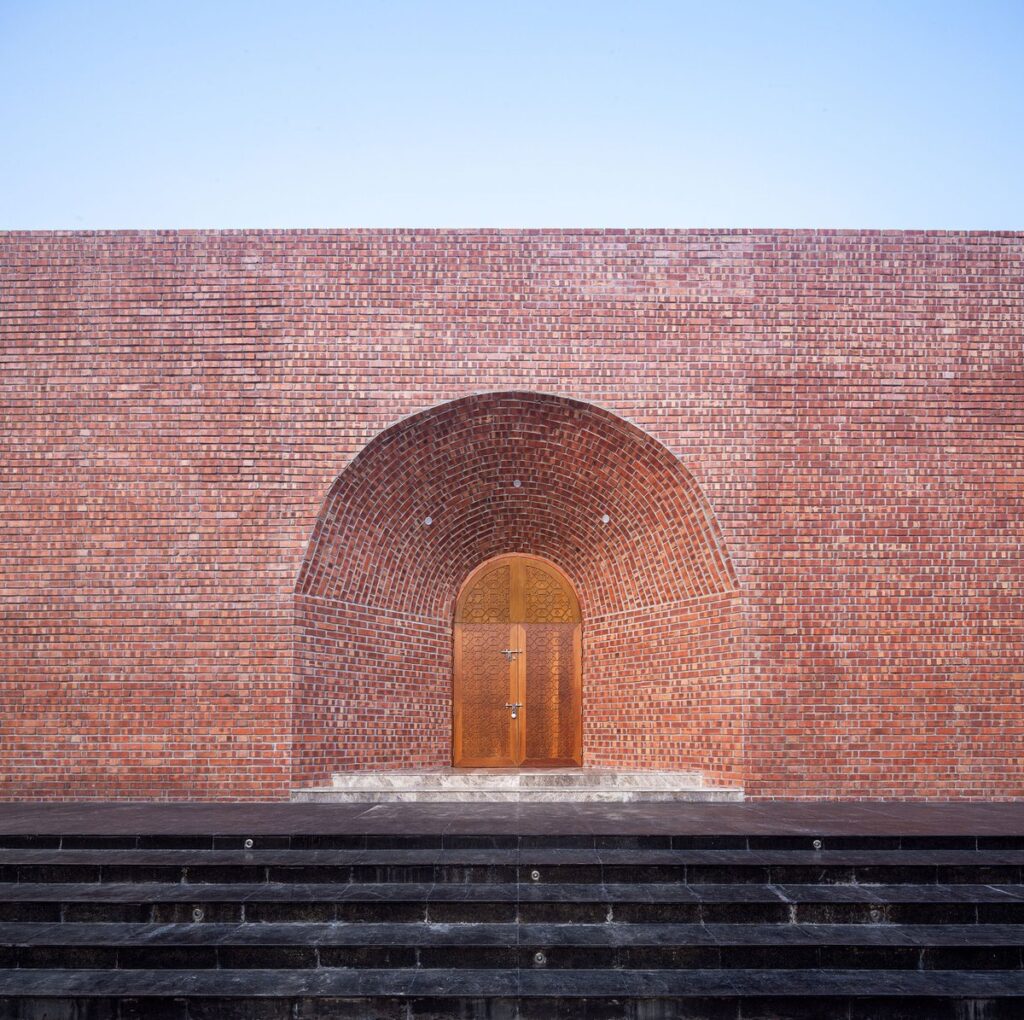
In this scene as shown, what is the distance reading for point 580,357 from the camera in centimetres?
927

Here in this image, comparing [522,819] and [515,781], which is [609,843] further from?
[515,781]

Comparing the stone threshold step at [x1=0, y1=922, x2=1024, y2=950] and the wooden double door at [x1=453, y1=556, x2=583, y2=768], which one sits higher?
the wooden double door at [x1=453, y1=556, x2=583, y2=768]

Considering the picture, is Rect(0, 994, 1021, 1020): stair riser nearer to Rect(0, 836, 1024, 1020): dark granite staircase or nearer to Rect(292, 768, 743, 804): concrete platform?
Rect(0, 836, 1024, 1020): dark granite staircase

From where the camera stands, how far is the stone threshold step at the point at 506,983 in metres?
4.99

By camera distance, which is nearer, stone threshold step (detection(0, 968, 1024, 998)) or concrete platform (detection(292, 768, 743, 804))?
stone threshold step (detection(0, 968, 1024, 998))

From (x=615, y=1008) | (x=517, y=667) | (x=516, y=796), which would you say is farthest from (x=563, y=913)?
(x=517, y=667)

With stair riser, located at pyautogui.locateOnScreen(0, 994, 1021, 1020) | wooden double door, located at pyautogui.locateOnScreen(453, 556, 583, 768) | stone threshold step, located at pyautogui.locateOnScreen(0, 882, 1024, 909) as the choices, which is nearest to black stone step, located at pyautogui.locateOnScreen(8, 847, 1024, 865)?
stone threshold step, located at pyautogui.locateOnScreen(0, 882, 1024, 909)

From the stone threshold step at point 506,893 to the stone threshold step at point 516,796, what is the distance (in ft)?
7.89

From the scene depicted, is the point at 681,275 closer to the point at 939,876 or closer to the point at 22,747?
the point at 939,876

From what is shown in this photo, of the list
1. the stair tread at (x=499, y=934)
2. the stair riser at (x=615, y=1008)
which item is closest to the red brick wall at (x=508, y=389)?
the stair tread at (x=499, y=934)

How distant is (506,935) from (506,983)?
0.42 m

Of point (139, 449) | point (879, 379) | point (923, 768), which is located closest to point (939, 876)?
point (923, 768)

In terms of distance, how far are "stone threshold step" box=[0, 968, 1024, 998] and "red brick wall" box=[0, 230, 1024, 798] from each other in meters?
3.48

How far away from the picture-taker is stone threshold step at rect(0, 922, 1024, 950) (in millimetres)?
5387
